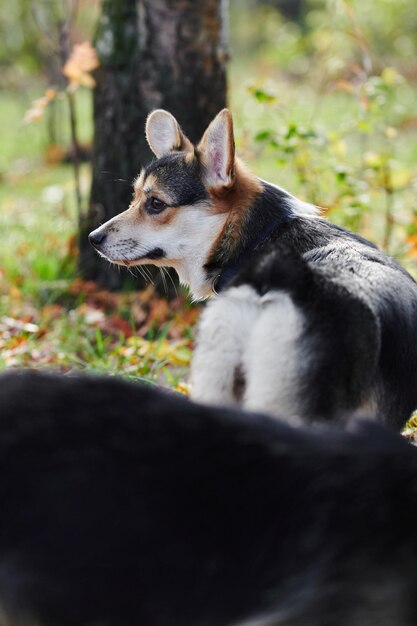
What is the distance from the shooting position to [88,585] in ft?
5.40

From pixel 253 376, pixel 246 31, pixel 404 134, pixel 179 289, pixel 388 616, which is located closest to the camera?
pixel 388 616

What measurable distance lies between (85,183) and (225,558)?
8165 millimetres

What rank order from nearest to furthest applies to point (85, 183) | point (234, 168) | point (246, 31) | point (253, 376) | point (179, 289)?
point (253, 376), point (234, 168), point (179, 289), point (85, 183), point (246, 31)

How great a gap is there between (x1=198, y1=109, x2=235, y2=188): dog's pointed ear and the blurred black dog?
1.98 metres

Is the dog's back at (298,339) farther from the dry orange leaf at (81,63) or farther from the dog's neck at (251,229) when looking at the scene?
the dry orange leaf at (81,63)

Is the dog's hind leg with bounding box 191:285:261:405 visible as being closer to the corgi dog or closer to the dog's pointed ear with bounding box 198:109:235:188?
the corgi dog

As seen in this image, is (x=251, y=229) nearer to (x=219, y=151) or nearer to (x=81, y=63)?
(x=219, y=151)

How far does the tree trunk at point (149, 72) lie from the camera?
5.17 metres

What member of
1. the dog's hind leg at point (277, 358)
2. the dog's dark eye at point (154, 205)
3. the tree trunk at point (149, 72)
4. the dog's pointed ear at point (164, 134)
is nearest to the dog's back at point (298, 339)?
the dog's hind leg at point (277, 358)

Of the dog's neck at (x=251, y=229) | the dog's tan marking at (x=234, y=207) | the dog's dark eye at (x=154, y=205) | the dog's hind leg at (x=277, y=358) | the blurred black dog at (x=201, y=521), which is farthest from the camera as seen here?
the dog's dark eye at (x=154, y=205)

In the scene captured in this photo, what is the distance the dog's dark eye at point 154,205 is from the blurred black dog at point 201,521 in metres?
2.16

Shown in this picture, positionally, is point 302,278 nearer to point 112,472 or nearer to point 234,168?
point 112,472

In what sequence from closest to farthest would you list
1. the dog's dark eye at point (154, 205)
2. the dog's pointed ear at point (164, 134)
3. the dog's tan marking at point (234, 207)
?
1. the dog's tan marking at point (234, 207)
2. the dog's dark eye at point (154, 205)
3. the dog's pointed ear at point (164, 134)

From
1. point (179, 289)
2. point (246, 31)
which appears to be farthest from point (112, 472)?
point (246, 31)
